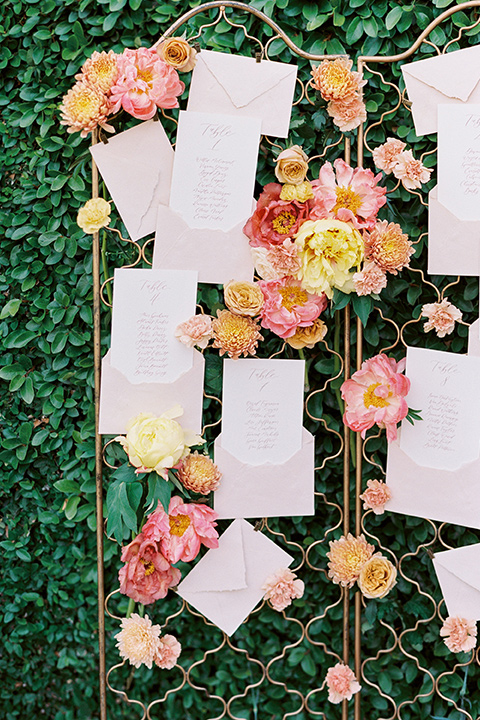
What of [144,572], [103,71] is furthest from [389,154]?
[144,572]

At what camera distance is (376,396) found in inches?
42.5

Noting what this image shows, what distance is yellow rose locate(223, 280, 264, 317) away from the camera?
1.07m

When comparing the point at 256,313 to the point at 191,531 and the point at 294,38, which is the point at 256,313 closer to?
the point at 191,531

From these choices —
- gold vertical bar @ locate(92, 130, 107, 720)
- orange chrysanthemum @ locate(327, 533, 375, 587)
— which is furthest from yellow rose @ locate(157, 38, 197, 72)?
orange chrysanthemum @ locate(327, 533, 375, 587)

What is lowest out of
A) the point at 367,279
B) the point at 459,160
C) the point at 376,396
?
the point at 376,396

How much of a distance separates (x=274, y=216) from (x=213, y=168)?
0.16 metres

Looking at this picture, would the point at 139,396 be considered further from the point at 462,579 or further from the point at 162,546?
the point at 462,579

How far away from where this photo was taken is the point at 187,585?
44.8 inches

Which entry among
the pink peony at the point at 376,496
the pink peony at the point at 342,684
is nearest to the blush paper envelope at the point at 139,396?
the pink peony at the point at 376,496

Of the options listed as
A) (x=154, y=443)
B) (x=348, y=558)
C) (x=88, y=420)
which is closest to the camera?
(x=154, y=443)

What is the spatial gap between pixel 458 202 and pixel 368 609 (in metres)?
0.85

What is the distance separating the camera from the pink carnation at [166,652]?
112 cm

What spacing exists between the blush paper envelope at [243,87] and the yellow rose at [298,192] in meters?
0.12

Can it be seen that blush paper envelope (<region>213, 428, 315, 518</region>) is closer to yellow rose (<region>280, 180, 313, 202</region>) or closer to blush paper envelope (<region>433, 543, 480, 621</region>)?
blush paper envelope (<region>433, 543, 480, 621</region>)
